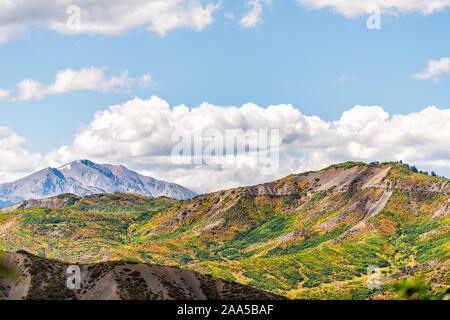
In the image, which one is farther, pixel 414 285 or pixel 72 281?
pixel 72 281

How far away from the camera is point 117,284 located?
158000 mm

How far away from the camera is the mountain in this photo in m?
154

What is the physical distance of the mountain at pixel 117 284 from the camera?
154375 millimetres

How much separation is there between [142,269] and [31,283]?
3569 centimetres
